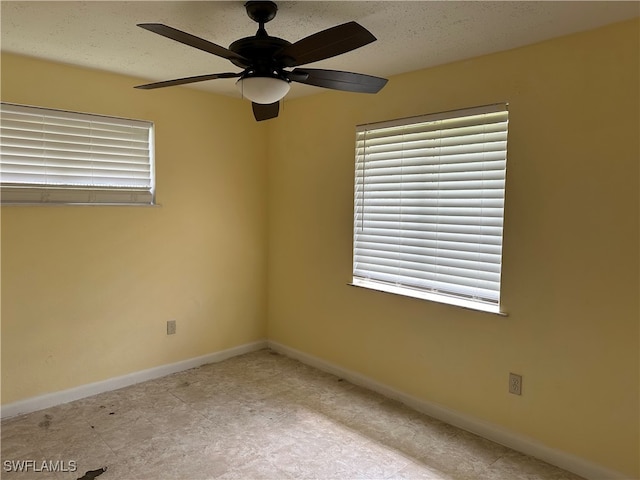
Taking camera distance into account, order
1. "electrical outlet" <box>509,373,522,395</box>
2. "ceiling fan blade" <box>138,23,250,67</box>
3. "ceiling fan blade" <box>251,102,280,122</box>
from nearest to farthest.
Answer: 1. "ceiling fan blade" <box>138,23,250,67</box>
2. "ceiling fan blade" <box>251,102,280,122</box>
3. "electrical outlet" <box>509,373,522,395</box>

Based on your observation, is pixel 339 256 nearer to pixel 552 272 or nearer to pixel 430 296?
pixel 430 296

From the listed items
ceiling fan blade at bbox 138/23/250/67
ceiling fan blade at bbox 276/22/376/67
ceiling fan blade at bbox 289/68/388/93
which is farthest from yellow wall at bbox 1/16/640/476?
ceiling fan blade at bbox 138/23/250/67

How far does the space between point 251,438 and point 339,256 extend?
151cm

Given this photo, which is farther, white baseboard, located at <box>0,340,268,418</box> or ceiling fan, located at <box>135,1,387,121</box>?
white baseboard, located at <box>0,340,268,418</box>

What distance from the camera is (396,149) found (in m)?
3.08

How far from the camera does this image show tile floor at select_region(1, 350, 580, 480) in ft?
7.61

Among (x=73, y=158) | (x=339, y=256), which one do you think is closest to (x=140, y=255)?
(x=73, y=158)

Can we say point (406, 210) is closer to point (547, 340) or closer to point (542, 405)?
point (547, 340)

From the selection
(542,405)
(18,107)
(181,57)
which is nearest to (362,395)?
(542,405)

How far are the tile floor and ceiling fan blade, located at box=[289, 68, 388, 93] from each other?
1.97 m

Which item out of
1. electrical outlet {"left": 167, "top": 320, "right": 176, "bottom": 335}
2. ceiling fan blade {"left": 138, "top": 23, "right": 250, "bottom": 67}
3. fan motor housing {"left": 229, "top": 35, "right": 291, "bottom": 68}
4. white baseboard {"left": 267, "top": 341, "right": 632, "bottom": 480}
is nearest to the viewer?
ceiling fan blade {"left": 138, "top": 23, "right": 250, "bottom": 67}

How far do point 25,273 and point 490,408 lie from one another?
3107 millimetres

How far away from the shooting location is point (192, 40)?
64.4 inches

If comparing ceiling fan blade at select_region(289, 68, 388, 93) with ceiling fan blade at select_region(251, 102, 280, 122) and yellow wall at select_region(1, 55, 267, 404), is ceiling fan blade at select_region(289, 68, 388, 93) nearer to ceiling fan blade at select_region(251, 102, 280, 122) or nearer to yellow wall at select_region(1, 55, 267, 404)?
ceiling fan blade at select_region(251, 102, 280, 122)
